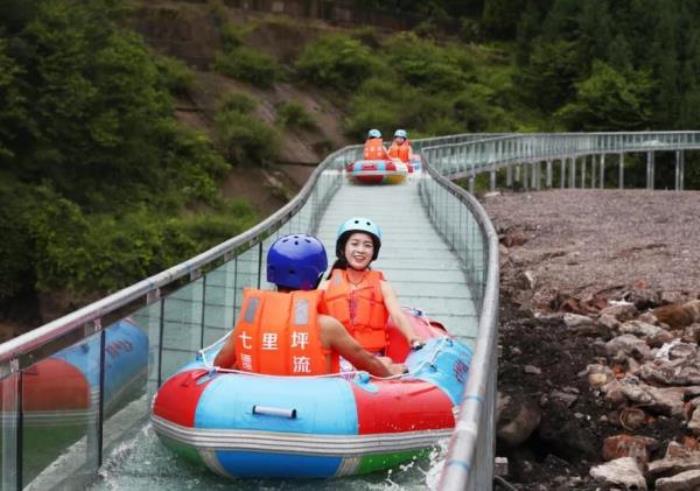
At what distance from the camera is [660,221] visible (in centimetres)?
2762

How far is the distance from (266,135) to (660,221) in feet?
67.6

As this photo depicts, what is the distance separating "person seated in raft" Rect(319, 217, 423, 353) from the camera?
9000 millimetres

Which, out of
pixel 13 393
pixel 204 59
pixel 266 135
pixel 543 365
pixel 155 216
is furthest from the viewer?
pixel 204 59

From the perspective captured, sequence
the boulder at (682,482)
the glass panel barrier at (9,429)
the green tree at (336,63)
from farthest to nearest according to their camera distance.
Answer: the green tree at (336,63) → the boulder at (682,482) → the glass panel barrier at (9,429)

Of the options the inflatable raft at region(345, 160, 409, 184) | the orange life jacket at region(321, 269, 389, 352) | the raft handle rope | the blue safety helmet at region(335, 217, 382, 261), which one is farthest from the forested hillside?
the raft handle rope

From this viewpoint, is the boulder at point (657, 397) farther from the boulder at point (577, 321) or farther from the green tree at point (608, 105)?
the green tree at point (608, 105)

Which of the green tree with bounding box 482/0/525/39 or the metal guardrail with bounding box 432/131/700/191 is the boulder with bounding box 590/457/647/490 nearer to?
the metal guardrail with bounding box 432/131/700/191

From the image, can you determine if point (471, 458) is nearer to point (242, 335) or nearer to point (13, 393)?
point (13, 393)

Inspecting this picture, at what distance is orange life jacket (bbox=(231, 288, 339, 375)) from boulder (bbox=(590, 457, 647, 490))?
3.01 metres

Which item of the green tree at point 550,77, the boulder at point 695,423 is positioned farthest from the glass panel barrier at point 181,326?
the green tree at point 550,77

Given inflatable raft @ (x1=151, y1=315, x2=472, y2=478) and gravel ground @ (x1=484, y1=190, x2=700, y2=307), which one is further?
gravel ground @ (x1=484, y1=190, x2=700, y2=307)

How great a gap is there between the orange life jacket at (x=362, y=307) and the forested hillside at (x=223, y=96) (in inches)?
918

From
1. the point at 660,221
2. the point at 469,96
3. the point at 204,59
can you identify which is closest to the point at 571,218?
the point at 660,221

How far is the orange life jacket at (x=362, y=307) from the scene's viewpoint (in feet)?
29.5
